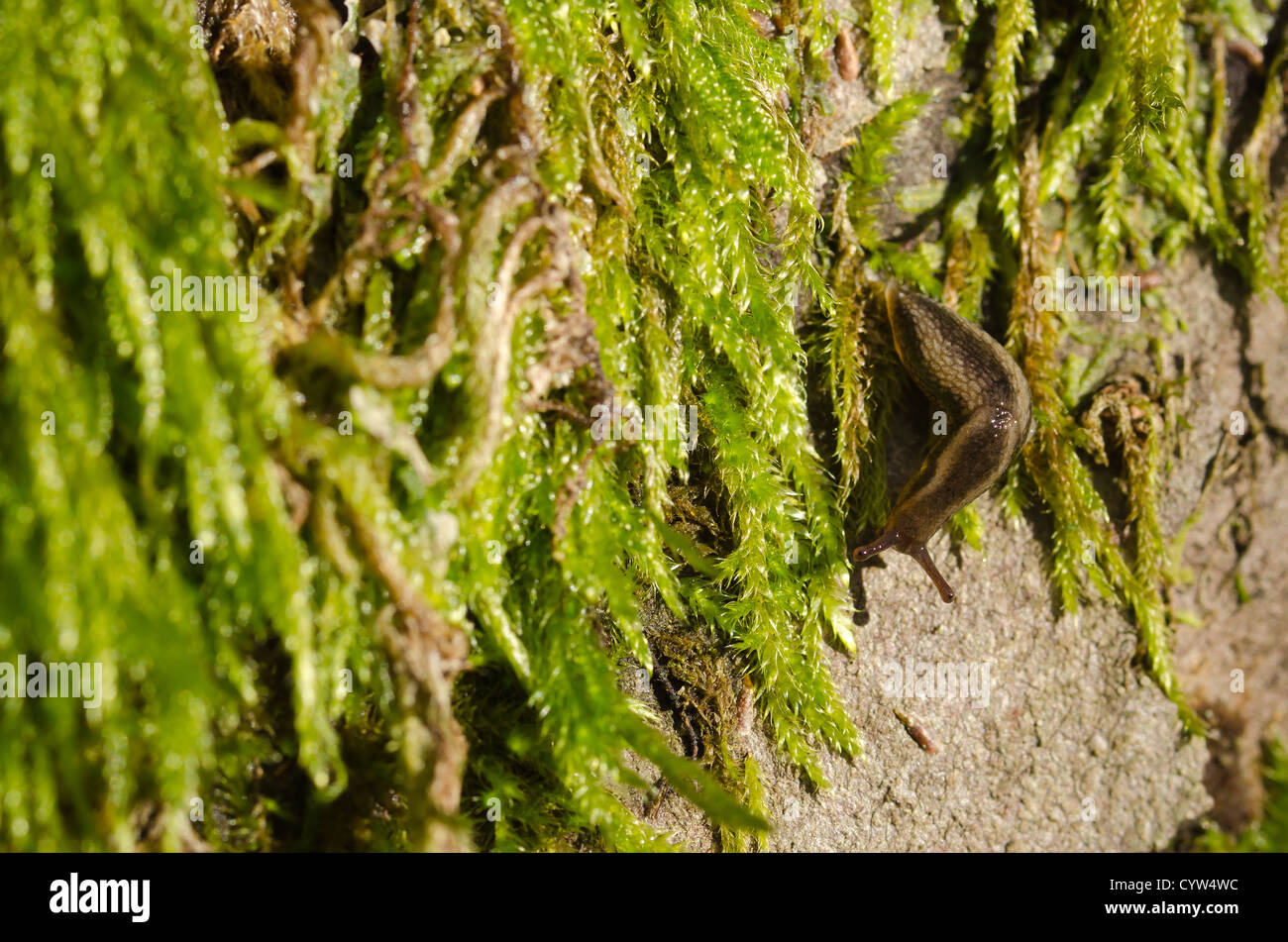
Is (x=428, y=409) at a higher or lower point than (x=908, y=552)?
higher

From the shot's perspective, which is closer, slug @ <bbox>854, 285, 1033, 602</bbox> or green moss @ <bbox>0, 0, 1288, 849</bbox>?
green moss @ <bbox>0, 0, 1288, 849</bbox>

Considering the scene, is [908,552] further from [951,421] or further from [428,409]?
[428,409]

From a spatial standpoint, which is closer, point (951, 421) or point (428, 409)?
point (428, 409)

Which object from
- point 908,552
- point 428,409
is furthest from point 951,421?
point 428,409

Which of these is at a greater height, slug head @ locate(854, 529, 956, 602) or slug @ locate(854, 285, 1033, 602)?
slug @ locate(854, 285, 1033, 602)

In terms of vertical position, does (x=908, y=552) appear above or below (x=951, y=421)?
below

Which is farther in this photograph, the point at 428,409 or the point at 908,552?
the point at 908,552
